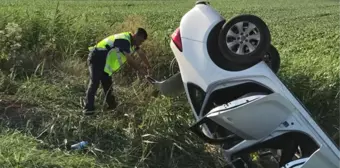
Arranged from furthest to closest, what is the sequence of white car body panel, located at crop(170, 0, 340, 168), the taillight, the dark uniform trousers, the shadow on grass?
1. the dark uniform trousers
2. the shadow on grass
3. the taillight
4. white car body panel, located at crop(170, 0, 340, 168)

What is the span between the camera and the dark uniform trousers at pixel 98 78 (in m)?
6.55

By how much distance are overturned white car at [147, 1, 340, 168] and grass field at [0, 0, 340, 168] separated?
31.6 inches

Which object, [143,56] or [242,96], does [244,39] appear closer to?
[242,96]

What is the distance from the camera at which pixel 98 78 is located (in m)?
6.71

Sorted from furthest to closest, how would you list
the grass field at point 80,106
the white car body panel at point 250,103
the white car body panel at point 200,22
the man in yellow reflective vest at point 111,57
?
the man in yellow reflective vest at point 111,57
the grass field at point 80,106
the white car body panel at point 200,22
the white car body panel at point 250,103

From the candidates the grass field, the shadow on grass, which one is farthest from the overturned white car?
the shadow on grass

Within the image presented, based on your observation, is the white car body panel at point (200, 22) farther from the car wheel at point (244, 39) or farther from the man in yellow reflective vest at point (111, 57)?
the man in yellow reflective vest at point (111, 57)

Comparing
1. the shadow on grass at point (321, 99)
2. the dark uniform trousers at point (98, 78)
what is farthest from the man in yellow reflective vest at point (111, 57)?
the shadow on grass at point (321, 99)

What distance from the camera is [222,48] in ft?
15.7

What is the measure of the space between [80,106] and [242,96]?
2.47 m

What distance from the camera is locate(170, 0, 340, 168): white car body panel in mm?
4551

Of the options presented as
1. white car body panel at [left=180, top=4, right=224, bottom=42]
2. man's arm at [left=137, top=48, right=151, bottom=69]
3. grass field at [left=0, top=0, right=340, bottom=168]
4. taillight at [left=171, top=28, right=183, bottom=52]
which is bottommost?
grass field at [left=0, top=0, right=340, bottom=168]

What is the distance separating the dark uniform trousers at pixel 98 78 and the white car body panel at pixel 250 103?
5.78 ft

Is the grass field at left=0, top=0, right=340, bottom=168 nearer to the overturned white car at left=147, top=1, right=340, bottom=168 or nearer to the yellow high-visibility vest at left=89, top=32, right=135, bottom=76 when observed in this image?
the yellow high-visibility vest at left=89, top=32, right=135, bottom=76
